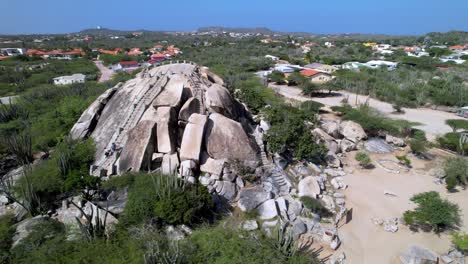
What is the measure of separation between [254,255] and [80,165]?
42.7ft

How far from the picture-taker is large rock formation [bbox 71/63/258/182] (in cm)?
1800

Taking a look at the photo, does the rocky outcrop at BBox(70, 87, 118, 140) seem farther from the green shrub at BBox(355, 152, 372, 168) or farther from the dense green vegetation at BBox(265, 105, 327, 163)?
the green shrub at BBox(355, 152, 372, 168)

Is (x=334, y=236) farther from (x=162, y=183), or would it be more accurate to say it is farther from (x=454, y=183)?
(x=454, y=183)

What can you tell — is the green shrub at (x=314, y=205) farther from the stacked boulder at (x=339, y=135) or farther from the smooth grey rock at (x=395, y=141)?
the smooth grey rock at (x=395, y=141)

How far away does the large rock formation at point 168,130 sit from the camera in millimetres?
18000

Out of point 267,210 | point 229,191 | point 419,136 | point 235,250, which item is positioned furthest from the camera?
point 419,136

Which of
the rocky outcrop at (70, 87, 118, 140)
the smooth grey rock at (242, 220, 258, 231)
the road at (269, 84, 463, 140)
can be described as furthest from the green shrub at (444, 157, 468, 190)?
the rocky outcrop at (70, 87, 118, 140)

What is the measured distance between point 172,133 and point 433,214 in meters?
16.1

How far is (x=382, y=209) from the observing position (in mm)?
17594

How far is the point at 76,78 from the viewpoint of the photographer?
182 feet

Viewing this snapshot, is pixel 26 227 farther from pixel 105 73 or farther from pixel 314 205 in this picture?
pixel 105 73

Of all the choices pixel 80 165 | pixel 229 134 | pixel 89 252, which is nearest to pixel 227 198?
pixel 229 134

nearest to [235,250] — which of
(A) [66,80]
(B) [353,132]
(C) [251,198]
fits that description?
(C) [251,198]

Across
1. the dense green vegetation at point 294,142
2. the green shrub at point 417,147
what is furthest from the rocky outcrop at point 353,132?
the dense green vegetation at point 294,142
